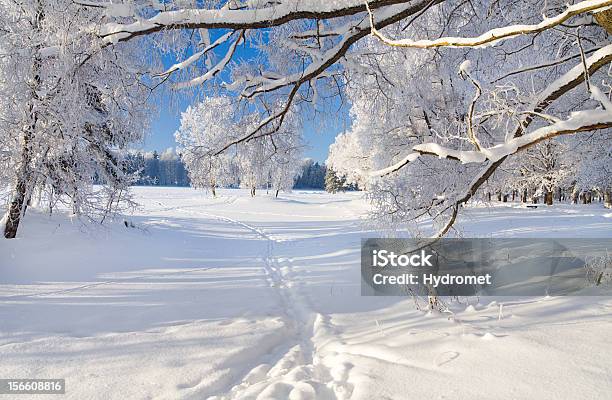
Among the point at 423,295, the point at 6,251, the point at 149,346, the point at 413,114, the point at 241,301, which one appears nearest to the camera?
the point at 149,346

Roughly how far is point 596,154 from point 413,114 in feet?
24.7

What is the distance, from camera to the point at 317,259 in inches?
374

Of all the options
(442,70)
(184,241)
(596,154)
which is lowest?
(184,241)

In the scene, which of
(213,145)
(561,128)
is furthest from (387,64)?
(561,128)

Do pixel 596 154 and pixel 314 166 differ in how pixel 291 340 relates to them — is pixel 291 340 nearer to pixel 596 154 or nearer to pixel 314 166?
pixel 596 154

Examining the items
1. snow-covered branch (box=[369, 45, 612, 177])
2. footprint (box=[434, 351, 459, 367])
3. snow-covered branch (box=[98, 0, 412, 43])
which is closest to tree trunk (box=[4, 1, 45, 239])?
snow-covered branch (box=[98, 0, 412, 43])

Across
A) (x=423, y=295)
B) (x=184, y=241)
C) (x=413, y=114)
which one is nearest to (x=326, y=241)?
(x=184, y=241)

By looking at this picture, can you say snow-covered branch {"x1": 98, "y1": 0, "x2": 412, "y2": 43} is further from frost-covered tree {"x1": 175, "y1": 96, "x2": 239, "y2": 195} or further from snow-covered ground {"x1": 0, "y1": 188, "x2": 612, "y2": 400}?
snow-covered ground {"x1": 0, "y1": 188, "x2": 612, "y2": 400}

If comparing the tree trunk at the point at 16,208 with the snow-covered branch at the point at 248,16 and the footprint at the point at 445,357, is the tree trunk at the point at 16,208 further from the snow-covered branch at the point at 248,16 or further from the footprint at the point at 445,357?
the footprint at the point at 445,357

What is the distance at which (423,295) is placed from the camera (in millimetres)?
5074

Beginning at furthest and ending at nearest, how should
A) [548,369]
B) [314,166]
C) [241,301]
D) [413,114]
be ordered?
[314,166] < [413,114] < [241,301] < [548,369]

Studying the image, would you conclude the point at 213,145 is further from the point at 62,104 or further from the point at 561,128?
the point at 561,128

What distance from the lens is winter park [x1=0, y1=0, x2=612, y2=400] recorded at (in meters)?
2.74

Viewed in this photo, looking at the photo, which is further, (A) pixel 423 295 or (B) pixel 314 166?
(B) pixel 314 166
